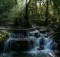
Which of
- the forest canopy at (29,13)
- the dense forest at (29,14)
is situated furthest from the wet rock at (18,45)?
the forest canopy at (29,13)

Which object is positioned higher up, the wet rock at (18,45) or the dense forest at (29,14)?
the dense forest at (29,14)

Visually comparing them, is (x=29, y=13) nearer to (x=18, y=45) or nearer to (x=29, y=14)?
(x=29, y=14)

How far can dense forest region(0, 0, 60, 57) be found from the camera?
773 inches

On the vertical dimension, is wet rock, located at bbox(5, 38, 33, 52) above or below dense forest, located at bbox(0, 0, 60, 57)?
below

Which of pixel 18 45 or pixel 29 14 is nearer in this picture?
pixel 18 45

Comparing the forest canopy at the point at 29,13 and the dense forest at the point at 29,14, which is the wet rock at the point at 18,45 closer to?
the dense forest at the point at 29,14

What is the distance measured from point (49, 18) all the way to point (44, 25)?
1021 mm

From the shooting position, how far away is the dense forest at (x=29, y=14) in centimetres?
1962

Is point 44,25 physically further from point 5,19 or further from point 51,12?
point 5,19

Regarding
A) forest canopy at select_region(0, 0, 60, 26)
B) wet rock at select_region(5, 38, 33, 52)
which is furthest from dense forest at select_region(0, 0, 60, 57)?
wet rock at select_region(5, 38, 33, 52)

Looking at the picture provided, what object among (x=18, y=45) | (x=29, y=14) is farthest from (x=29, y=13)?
(x=18, y=45)

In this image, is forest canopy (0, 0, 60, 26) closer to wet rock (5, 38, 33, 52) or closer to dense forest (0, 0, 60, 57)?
dense forest (0, 0, 60, 57)

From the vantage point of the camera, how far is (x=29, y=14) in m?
21.0

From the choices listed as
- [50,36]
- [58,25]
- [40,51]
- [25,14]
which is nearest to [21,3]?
[25,14]
